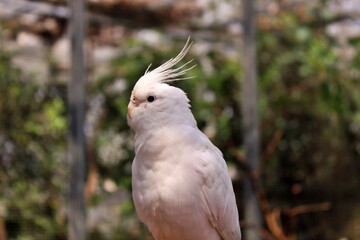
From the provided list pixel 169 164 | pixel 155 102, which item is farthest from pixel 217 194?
pixel 155 102

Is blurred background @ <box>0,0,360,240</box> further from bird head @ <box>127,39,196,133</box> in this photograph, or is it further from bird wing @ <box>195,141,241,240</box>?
bird head @ <box>127,39,196,133</box>

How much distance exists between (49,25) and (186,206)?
2.68 metres

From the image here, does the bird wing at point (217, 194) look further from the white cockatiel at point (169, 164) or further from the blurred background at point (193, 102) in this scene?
the blurred background at point (193, 102)

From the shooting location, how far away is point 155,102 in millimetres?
1938

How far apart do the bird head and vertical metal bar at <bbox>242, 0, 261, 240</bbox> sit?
2839 millimetres

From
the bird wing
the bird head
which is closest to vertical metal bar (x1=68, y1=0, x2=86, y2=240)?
the bird wing

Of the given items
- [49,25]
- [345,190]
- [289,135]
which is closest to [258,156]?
[289,135]

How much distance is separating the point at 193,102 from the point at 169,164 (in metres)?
2.97

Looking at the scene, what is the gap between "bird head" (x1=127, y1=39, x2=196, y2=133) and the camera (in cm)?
193

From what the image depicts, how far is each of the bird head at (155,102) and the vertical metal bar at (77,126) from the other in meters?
2.36

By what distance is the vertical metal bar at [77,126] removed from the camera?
4.24 metres

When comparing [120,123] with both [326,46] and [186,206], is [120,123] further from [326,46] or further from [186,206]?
[186,206]

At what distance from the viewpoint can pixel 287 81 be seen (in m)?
5.16

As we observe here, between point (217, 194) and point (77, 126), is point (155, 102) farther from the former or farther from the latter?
point (77, 126)
